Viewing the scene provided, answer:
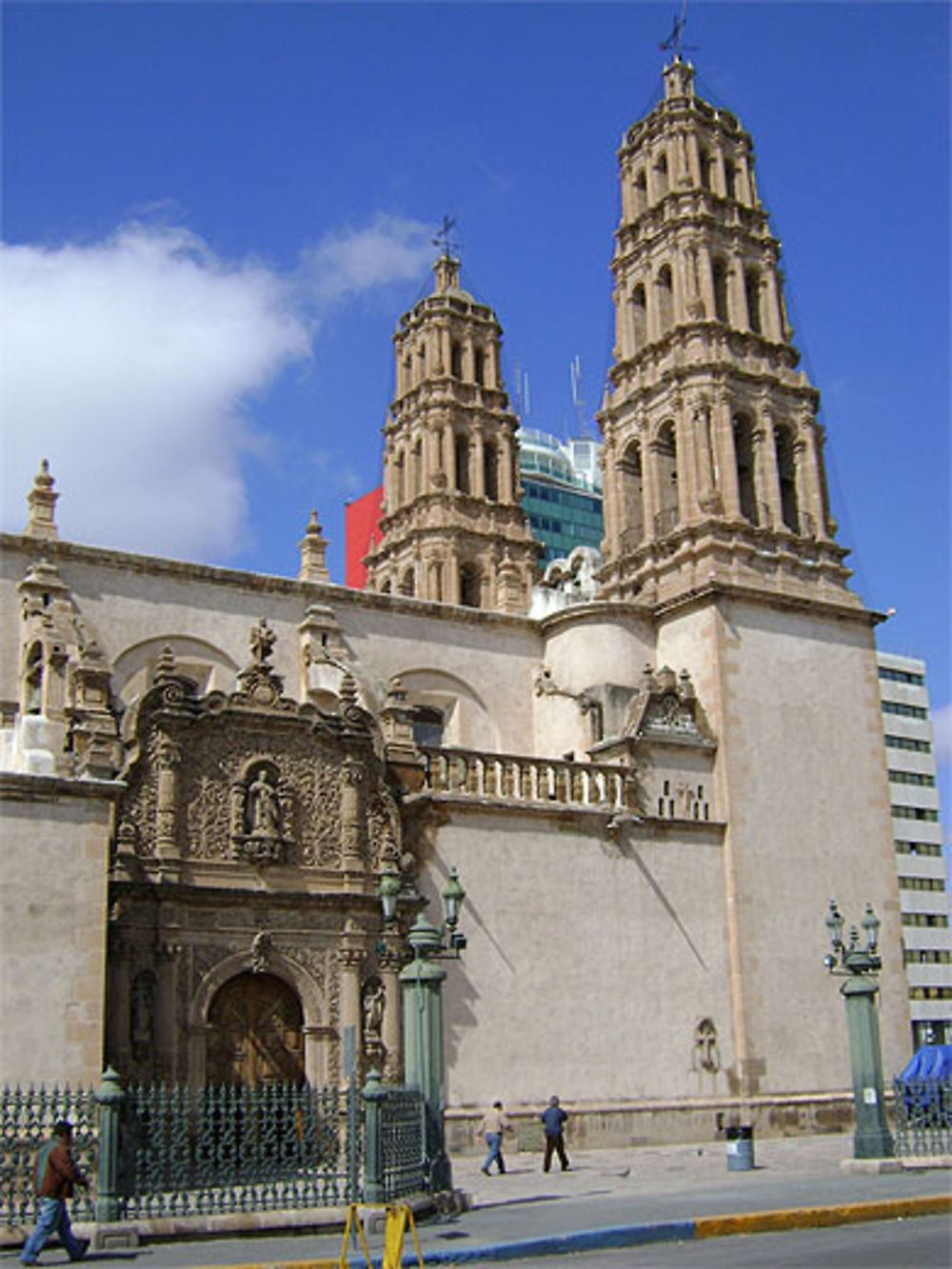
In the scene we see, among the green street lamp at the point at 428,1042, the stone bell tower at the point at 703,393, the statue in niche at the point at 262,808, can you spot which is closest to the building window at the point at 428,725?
the stone bell tower at the point at 703,393

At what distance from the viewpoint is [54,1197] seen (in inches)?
537

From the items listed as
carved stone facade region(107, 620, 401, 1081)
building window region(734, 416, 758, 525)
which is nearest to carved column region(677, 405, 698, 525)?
building window region(734, 416, 758, 525)

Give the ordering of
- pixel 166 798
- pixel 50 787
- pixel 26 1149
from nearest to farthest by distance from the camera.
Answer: pixel 26 1149
pixel 50 787
pixel 166 798

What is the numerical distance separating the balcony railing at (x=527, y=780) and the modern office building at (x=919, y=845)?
4455 centimetres

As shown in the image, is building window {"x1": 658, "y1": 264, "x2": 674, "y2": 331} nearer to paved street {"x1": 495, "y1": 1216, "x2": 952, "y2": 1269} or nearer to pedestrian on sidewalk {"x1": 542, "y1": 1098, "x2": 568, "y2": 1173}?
pedestrian on sidewalk {"x1": 542, "y1": 1098, "x2": 568, "y2": 1173}

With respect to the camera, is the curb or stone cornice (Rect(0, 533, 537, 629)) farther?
stone cornice (Rect(0, 533, 537, 629))

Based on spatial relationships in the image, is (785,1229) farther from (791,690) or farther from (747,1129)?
(791,690)

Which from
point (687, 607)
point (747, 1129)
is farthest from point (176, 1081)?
point (687, 607)

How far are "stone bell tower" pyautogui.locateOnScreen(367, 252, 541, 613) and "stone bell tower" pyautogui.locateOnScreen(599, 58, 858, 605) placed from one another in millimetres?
9077

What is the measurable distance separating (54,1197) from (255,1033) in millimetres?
10302

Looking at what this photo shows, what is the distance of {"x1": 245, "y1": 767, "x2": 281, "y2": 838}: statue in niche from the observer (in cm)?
2444

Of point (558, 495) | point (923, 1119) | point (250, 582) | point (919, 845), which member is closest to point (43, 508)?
point (250, 582)

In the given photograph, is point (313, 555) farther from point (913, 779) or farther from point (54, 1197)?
point (913, 779)

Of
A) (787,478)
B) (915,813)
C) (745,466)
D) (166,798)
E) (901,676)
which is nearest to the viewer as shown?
(166,798)
